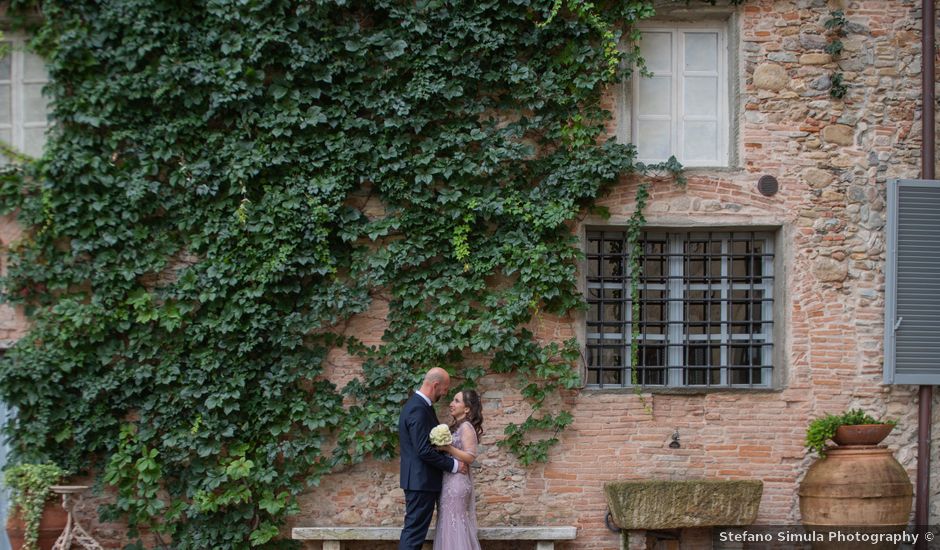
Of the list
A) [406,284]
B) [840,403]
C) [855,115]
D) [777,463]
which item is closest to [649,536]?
[777,463]

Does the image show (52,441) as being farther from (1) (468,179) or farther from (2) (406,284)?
(1) (468,179)

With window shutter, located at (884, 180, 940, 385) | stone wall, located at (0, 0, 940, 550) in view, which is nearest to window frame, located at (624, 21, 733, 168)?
stone wall, located at (0, 0, 940, 550)

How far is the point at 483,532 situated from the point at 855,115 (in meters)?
4.84

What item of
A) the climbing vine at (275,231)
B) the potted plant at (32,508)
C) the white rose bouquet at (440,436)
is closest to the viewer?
the white rose bouquet at (440,436)

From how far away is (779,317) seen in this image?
7.73 meters

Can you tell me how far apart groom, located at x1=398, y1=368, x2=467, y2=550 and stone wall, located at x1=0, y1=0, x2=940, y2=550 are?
94 cm

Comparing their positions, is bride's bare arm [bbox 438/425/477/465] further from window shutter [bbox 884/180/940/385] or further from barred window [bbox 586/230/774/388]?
window shutter [bbox 884/180/940/385]

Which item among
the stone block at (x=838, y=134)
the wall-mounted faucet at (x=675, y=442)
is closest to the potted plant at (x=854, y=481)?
the wall-mounted faucet at (x=675, y=442)

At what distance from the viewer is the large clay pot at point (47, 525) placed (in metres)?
6.95

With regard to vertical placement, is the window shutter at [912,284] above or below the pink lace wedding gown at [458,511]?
above

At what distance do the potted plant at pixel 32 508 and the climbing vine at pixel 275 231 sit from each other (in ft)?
1.15

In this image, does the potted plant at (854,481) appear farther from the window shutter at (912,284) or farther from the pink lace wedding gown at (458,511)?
the pink lace wedding gown at (458,511)

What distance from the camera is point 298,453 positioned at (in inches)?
289

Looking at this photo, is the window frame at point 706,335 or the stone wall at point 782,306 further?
the window frame at point 706,335
